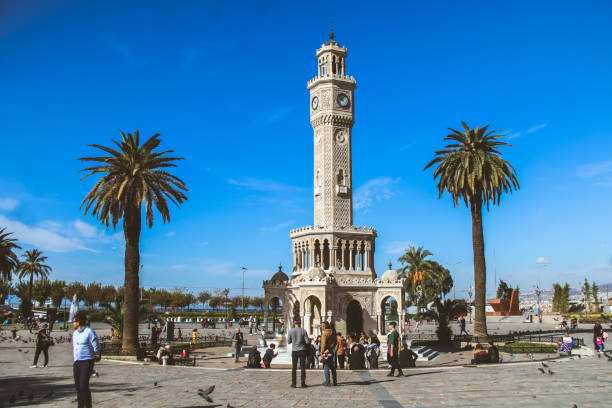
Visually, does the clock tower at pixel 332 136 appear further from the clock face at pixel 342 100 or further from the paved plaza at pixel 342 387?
the paved plaza at pixel 342 387

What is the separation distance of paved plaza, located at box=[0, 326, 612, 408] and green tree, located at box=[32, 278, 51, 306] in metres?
77.3

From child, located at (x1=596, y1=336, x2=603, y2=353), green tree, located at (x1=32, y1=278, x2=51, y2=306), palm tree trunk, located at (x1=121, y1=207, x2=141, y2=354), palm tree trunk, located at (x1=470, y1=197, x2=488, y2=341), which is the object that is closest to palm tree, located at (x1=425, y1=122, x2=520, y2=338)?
palm tree trunk, located at (x1=470, y1=197, x2=488, y2=341)

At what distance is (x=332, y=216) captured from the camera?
46969 mm

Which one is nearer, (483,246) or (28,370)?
(28,370)

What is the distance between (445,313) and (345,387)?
2862 cm

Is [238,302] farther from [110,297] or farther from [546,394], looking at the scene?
[546,394]

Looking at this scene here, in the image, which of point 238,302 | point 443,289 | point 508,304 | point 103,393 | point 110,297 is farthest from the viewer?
point 238,302

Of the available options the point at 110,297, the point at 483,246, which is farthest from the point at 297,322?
the point at 110,297

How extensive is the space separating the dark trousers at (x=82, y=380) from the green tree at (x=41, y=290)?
89.3 meters

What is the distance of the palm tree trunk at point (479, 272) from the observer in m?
38.2

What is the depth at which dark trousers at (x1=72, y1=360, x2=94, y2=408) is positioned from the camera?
10297 millimetres

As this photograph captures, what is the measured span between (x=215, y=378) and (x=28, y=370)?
25.8 feet

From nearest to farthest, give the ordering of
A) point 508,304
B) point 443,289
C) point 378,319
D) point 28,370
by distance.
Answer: point 28,370
point 378,319
point 443,289
point 508,304

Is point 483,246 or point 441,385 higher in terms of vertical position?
point 483,246
